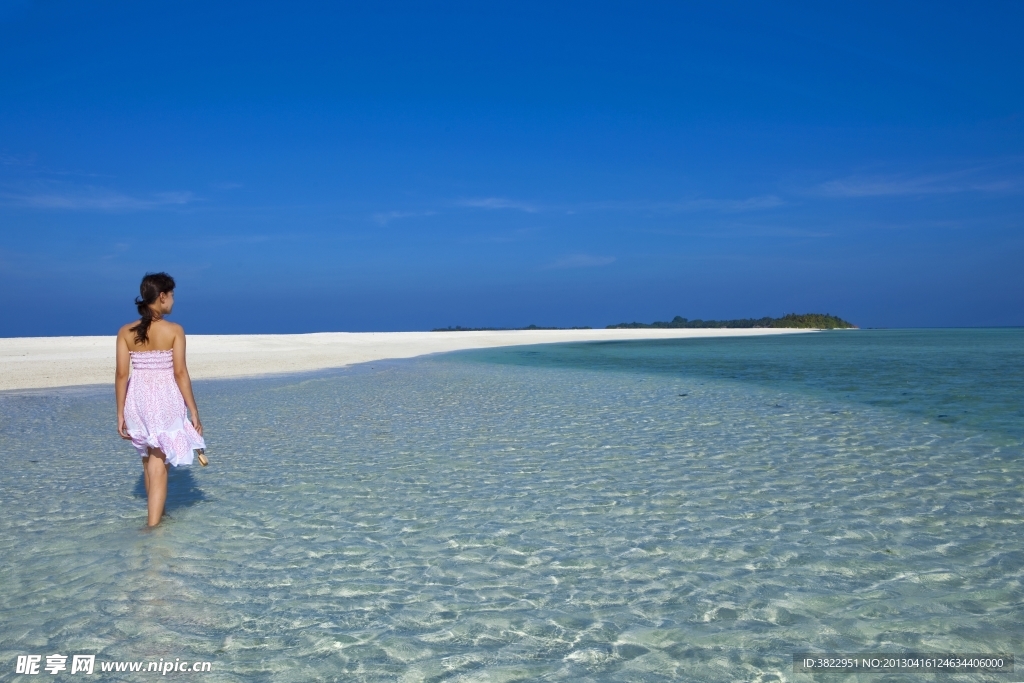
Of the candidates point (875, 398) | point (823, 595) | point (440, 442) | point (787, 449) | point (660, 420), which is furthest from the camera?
point (875, 398)

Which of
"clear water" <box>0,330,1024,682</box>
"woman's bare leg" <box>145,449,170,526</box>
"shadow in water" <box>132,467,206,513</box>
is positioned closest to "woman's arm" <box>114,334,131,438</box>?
"woman's bare leg" <box>145,449,170,526</box>

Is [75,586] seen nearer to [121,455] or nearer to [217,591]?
[217,591]

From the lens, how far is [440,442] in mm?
10312

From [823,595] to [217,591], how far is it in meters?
4.12

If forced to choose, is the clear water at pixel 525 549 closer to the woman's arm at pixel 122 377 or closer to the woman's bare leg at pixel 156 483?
the woman's bare leg at pixel 156 483

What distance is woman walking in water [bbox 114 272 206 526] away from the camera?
575 centimetres

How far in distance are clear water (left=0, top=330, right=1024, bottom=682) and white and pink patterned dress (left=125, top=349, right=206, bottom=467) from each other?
81 cm

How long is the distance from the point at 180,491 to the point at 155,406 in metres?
2.15

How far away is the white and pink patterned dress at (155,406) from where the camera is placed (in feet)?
19.2

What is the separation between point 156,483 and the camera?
616 cm

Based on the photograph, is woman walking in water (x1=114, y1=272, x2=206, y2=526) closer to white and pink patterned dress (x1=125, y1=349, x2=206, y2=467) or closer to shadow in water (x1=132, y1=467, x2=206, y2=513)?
white and pink patterned dress (x1=125, y1=349, x2=206, y2=467)

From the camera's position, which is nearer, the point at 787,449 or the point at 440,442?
the point at 787,449

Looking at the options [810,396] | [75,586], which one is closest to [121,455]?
[75,586]

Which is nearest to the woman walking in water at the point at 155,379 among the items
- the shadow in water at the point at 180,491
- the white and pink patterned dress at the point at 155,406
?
the white and pink patterned dress at the point at 155,406
